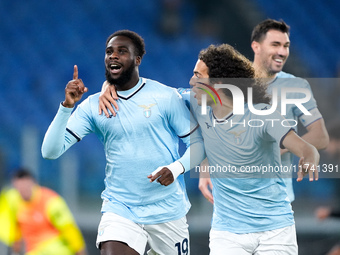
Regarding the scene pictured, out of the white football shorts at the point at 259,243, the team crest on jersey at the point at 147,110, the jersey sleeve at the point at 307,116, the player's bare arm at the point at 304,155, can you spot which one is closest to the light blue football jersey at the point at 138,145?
the team crest on jersey at the point at 147,110

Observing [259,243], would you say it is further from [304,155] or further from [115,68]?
[115,68]

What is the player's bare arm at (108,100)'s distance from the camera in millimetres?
4422

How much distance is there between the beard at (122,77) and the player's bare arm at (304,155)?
1350 mm

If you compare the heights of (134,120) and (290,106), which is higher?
(290,106)

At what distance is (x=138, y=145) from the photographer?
4.40 m

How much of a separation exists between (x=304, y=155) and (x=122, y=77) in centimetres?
153

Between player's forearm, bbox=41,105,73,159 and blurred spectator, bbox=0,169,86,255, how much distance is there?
3.14m

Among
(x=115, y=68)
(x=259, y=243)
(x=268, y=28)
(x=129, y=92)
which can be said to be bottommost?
(x=259, y=243)

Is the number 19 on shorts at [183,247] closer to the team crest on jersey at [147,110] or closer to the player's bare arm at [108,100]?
the team crest on jersey at [147,110]

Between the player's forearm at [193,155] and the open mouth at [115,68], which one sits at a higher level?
the open mouth at [115,68]

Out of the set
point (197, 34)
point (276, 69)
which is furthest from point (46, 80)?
point (276, 69)

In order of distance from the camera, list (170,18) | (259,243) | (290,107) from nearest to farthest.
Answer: (259,243) < (290,107) < (170,18)

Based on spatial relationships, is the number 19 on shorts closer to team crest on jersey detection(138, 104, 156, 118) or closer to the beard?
team crest on jersey detection(138, 104, 156, 118)

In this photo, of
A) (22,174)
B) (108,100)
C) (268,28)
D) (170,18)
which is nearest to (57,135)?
(108,100)
